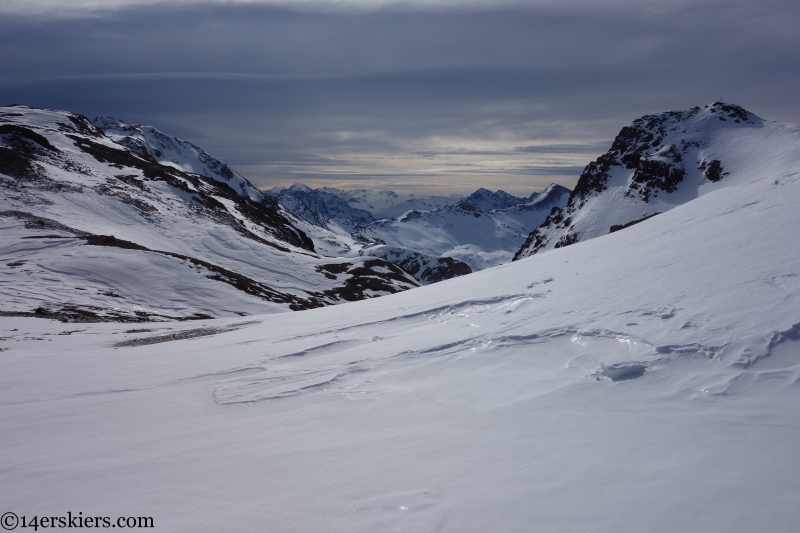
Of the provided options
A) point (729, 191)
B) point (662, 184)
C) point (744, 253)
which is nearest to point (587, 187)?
point (662, 184)

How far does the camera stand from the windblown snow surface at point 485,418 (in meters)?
4.05

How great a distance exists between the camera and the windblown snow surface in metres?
4.05

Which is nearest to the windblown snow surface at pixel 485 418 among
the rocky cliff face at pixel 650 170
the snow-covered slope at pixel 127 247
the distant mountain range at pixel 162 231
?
the distant mountain range at pixel 162 231

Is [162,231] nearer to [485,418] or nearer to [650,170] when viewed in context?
[485,418]

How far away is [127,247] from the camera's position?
46.8 meters

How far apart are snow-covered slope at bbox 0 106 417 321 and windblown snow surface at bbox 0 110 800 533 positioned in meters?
21.9

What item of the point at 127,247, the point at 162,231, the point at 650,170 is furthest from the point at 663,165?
the point at 127,247

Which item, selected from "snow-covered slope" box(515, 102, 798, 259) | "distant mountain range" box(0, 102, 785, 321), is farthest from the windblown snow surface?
"snow-covered slope" box(515, 102, 798, 259)

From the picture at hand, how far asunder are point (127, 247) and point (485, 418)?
50.8 meters

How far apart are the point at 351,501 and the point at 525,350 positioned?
476 cm

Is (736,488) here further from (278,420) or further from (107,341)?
(107,341)

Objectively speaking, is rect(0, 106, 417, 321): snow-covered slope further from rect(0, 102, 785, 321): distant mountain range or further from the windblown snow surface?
the windblown snow surface

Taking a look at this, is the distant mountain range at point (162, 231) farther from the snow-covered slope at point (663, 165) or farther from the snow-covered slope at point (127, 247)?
the snow-covered slope at point (663, 165)

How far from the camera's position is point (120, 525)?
410 cm
